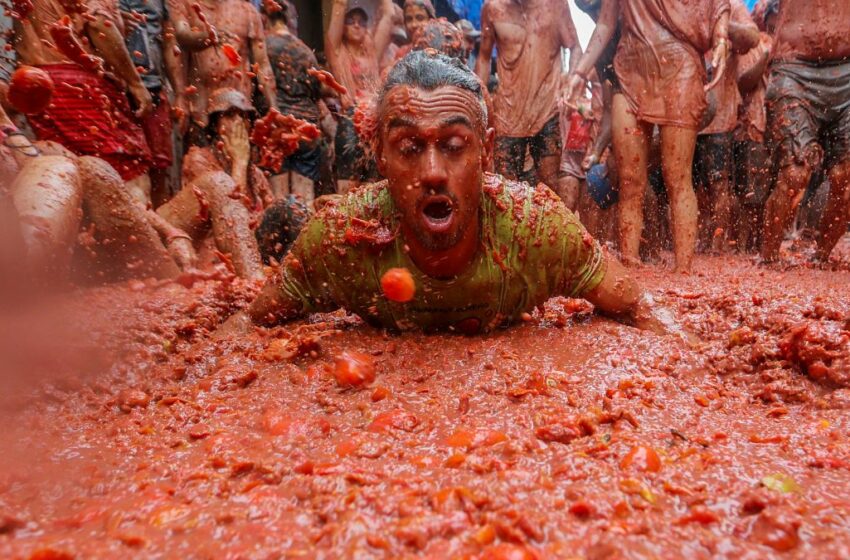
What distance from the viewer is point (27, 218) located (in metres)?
2.19

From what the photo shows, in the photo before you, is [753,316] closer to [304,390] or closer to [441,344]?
[441,344]

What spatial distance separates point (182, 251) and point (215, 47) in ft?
7.53

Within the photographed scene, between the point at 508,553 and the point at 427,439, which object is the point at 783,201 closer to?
the point at 427,439

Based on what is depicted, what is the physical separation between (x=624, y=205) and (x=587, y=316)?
80.3 inches

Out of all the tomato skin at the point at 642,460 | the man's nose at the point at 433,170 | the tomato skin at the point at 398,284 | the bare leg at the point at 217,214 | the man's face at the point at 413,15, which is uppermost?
the man's face at the point at 413,15

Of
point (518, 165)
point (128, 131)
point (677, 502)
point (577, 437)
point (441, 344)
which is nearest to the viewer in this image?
point (677, 502)

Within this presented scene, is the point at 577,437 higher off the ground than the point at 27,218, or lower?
lower

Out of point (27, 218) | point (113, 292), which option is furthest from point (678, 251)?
point (27, 218)

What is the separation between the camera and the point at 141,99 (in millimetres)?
3811

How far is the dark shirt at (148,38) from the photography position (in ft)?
13.6

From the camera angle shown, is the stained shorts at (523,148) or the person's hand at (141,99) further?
the stained shorts at (523,148)

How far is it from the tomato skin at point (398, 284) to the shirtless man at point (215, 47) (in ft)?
10.9

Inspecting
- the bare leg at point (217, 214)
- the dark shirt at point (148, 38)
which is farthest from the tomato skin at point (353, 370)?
the dark shirt at point (148, 38)

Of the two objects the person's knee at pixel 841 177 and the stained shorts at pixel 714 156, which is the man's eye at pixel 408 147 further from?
the stained shorts at pixel 714 156
